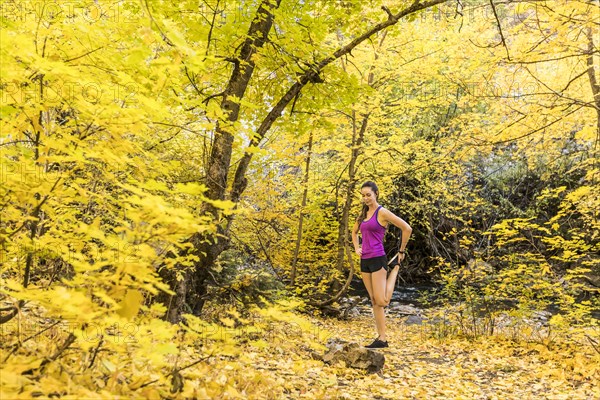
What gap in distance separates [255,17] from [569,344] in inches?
231

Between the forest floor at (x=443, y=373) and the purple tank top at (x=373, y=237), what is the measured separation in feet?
A: 4.11

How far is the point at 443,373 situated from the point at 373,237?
1.67 meters

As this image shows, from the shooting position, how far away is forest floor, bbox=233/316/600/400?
3498 millimetres

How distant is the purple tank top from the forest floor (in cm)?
→ 125

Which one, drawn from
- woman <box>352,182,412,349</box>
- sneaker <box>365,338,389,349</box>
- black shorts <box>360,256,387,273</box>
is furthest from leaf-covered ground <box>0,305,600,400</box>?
black shorts <box>360,256,387,273</box>

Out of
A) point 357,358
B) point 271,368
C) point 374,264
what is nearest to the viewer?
point 271,368

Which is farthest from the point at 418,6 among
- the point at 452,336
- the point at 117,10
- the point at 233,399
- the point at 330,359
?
the point at 452,336

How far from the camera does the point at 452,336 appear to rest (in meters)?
6.66

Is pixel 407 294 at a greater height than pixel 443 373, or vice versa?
pixel 443 373

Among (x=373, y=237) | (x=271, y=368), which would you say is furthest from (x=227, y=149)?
(x=271, y=368)

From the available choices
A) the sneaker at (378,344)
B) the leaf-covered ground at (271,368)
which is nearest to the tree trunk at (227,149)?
the leaf-covered ground at (271,368)

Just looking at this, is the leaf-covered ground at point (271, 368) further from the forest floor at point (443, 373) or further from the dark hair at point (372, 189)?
the dark hair at point (372, 189)

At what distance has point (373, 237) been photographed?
4.79 meters

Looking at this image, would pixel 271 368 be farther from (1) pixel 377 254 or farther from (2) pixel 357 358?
(1) pixel 377 254
